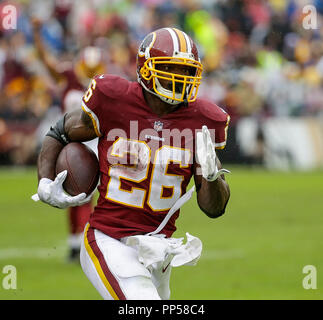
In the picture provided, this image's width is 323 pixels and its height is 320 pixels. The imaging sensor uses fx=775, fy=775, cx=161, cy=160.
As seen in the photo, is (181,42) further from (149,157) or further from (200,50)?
(200,50)

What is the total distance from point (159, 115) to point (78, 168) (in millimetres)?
487

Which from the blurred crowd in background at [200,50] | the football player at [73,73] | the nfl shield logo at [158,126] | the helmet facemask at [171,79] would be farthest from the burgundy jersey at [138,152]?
the blurred crowd in background at [200,50]

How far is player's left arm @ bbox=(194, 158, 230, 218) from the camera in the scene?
148 inches

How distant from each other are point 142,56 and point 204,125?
473mm

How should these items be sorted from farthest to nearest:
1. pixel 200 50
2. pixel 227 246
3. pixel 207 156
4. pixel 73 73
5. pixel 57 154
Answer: pixel 200 50
pixel 227 246
pixel 73 73
pixel 57 154
pixel 207 156

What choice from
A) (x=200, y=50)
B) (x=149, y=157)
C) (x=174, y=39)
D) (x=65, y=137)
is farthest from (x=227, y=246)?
(x=200, y=50)

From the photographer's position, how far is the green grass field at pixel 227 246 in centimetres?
599

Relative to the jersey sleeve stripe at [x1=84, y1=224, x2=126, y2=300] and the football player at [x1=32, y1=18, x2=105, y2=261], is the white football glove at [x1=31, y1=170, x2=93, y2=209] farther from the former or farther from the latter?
the football player at [x1=32, y1=18, x2=105, y2=261]

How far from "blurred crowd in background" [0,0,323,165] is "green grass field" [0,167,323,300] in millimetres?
2004

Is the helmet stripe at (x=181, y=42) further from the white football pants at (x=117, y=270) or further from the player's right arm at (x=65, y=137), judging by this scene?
the white football pants at (x=117, y=270)

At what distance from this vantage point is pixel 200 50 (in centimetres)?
1520

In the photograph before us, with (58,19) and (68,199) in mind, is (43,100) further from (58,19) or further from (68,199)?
(68,199)

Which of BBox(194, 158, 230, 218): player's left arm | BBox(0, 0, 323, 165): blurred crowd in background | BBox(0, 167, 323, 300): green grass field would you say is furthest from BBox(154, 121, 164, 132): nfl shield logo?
BBox(0, 0, 323, 165): blurred crowd in background

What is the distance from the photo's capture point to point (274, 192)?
1137 cm
